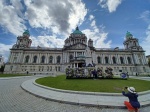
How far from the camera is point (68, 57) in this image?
62.7 meters

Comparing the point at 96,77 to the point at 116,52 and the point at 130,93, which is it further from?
the point at 116,52

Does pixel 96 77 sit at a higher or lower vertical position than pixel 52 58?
lower

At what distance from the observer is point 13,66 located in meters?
61.0

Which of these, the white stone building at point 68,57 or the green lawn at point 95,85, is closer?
the green lawn at point 95,85

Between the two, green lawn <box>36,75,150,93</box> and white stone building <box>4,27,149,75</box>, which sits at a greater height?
white stone building <box>4,27,149,75</box>

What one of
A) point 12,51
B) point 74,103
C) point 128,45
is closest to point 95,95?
point 74,103

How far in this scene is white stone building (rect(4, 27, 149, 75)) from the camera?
62.4 m

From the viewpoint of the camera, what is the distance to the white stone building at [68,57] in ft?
205

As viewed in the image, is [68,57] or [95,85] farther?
[68,57]

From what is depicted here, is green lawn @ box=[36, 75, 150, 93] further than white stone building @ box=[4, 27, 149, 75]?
No

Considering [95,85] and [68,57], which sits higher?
[68,57]

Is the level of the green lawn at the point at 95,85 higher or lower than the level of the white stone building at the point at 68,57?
lower

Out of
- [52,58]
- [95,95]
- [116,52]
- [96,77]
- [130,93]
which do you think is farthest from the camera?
[116,52]

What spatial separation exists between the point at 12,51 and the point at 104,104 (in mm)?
76985
